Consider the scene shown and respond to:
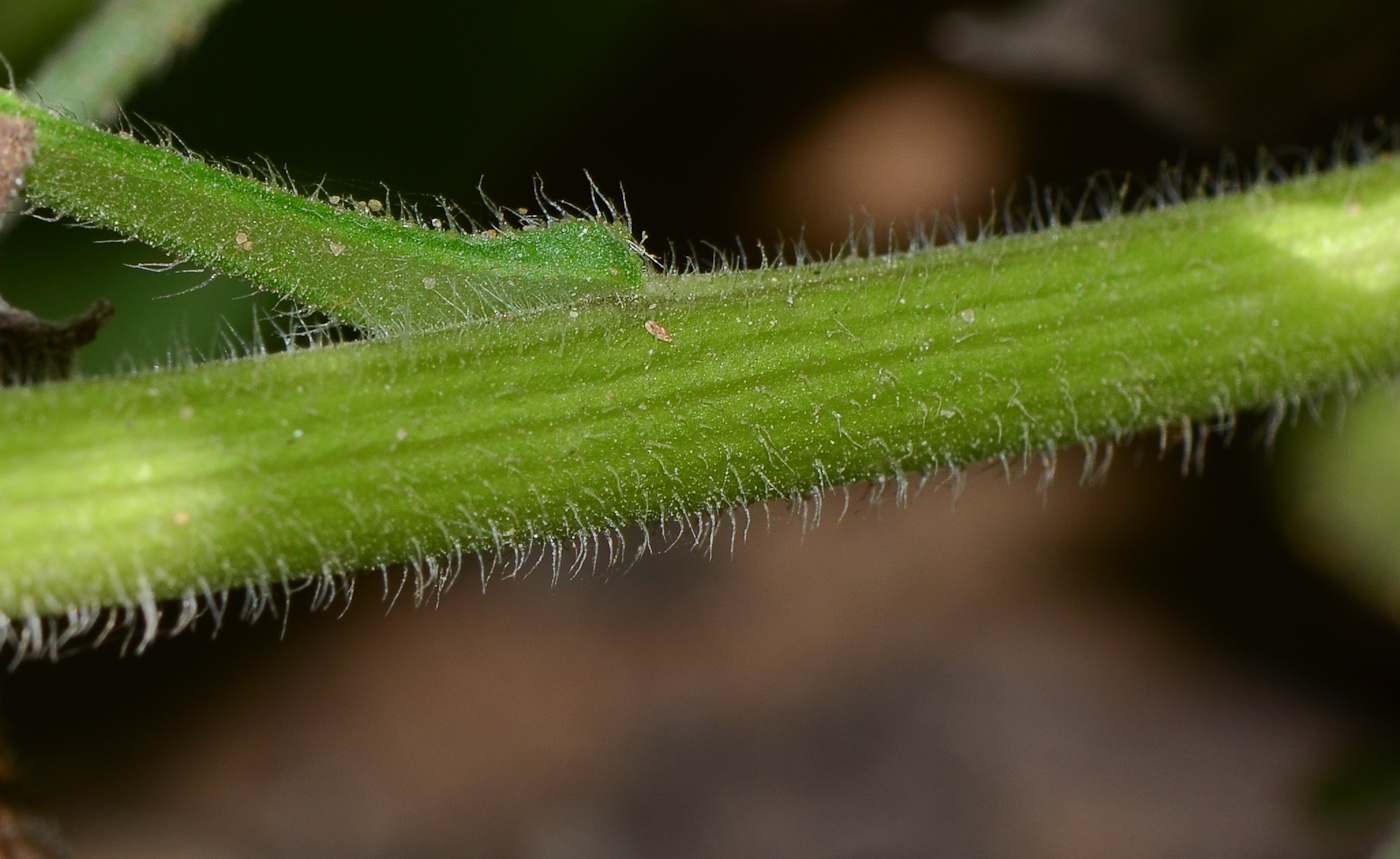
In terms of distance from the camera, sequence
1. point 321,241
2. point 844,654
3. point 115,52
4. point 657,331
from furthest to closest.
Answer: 1. point 844,654
2. point 115,52
3. point 657,331
4. point 321,241

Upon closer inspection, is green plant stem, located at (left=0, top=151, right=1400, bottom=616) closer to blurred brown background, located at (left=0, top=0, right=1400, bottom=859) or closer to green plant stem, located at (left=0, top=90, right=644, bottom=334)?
green plant stem, located at (left=0, top=90, right=644, bottom=334)

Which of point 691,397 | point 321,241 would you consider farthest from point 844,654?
point 321,241

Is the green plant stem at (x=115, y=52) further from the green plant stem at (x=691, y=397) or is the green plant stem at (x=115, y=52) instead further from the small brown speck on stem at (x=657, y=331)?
the small brown speck on stem at (x=657, y=331)

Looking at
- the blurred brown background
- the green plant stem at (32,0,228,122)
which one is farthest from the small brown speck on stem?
the blurred brown background

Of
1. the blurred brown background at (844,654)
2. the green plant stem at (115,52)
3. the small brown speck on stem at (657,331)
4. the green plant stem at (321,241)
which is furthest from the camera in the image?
the blurred brown background at (844,654)

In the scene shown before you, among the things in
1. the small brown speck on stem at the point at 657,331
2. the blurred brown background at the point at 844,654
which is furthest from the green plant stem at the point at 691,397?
the blurred brown background at the point at 844,654

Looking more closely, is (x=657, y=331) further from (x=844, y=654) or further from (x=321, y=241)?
(x=844, y=654)
